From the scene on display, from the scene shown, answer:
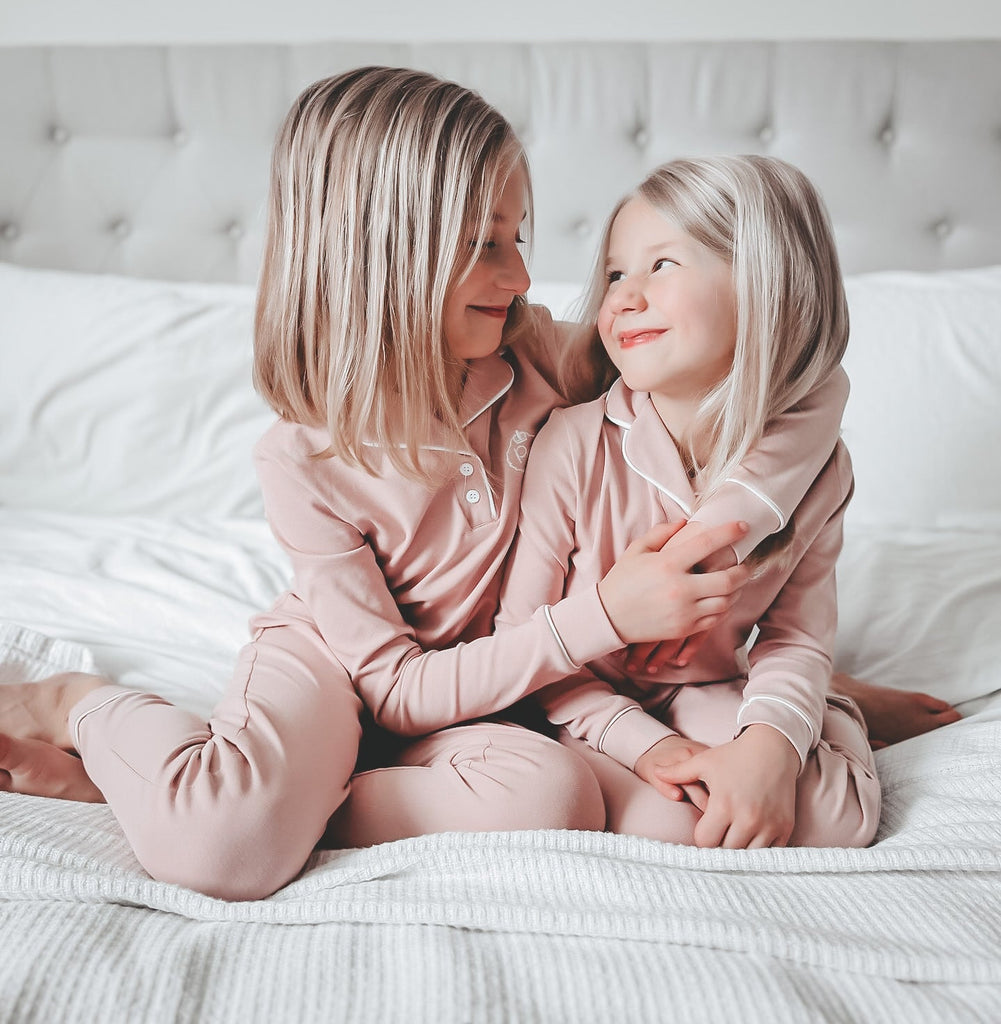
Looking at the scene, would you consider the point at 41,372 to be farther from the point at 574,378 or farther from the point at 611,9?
the point at 611,9

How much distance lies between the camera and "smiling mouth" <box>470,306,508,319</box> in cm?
99

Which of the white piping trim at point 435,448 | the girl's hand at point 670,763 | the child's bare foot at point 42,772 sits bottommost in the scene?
the child's bare foot at point 42,772

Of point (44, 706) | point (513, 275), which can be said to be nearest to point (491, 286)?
point (513, 275)

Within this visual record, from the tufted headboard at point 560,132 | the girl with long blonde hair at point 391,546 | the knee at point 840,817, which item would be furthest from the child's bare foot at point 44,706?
the tufted headboard at point 560,132

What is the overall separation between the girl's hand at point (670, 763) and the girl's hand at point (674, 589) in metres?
0.10

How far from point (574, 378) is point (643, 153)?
0.93 m

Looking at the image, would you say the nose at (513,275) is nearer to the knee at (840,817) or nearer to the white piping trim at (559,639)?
the white piping trim at (559,639)

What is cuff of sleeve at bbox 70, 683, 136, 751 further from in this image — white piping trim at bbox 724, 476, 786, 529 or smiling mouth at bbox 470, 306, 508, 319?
white piping trim at bbox 724, 476, 786, 529

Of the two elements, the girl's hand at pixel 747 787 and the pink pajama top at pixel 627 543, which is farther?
the pink pajama top at pixel 627 543

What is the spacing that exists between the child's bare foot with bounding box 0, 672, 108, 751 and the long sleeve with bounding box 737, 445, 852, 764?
0.65 metres

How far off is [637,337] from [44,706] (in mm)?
693

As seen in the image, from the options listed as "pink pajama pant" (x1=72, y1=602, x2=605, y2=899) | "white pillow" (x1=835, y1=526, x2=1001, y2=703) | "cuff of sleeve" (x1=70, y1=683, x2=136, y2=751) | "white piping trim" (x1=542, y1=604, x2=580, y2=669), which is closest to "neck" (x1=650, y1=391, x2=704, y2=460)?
"white piping trim" (x1=542, y1=604, x2=580, y2=669)

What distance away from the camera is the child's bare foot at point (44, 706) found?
40.5 inches

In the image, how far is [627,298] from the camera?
95 centimetres
